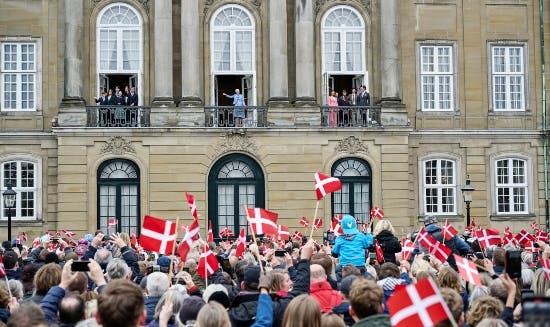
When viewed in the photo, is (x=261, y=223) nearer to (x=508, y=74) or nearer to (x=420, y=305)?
(x=420, y=305)

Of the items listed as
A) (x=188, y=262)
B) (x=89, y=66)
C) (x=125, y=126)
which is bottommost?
(x=188, y=262)

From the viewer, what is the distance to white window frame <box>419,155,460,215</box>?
42688 millimetres

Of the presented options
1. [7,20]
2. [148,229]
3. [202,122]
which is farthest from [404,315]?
[7,20]

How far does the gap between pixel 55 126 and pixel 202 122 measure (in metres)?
5.94

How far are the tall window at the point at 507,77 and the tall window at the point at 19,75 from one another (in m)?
20.0

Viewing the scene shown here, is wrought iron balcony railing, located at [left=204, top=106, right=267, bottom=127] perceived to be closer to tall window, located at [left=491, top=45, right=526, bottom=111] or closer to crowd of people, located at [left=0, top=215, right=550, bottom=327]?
tall window, located at [left=491, top=45, right=526, bottom=111]

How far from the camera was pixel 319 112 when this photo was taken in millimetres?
40656

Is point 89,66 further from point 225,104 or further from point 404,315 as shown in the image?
point 404,315

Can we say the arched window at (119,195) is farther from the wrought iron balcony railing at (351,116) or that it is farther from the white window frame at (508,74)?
the white window frame at (508,74)

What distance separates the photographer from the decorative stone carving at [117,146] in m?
39.4

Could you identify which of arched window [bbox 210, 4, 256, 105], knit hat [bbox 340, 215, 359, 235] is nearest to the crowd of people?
knit hat [bbox 340, 215, 359, 235]

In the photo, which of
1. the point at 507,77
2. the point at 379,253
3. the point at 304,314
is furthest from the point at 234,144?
the point at 304,314

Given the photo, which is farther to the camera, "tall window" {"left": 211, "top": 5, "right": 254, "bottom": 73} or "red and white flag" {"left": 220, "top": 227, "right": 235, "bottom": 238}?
"tall window" {"left": 211, "top": 5, "right": 254, "bottom": 73}

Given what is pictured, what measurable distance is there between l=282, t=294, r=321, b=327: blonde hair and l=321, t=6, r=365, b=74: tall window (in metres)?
34.1
